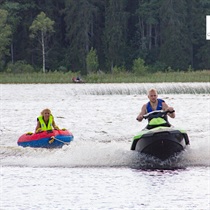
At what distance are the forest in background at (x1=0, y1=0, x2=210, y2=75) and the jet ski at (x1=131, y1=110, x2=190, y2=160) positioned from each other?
5702cm

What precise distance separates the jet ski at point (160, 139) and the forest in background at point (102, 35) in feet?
187

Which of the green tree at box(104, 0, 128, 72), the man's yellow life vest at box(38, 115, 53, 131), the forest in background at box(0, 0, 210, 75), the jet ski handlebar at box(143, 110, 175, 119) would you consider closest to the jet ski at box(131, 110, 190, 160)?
the jet ski handlebar at box(143, 110, 175, 119)

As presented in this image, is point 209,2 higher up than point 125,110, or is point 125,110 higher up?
point 209,2

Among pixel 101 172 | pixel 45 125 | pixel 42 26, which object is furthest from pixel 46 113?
pixel 42 26

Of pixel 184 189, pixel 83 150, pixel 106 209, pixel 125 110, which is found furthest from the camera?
pixel 125 110

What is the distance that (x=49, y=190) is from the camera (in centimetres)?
1678

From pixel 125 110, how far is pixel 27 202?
21591 mm

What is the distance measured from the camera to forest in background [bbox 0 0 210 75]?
78.6 m

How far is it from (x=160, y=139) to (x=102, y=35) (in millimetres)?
64896

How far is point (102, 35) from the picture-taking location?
272ft

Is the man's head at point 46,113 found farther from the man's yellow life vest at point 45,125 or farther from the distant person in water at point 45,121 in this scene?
the man's yellow life vest at point 45,125

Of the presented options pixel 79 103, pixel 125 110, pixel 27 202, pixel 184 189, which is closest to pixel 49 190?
pixel 27 202

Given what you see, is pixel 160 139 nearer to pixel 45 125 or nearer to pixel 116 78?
pixel 45 125

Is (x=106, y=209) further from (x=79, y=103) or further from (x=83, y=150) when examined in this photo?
(x=79, y=103)
